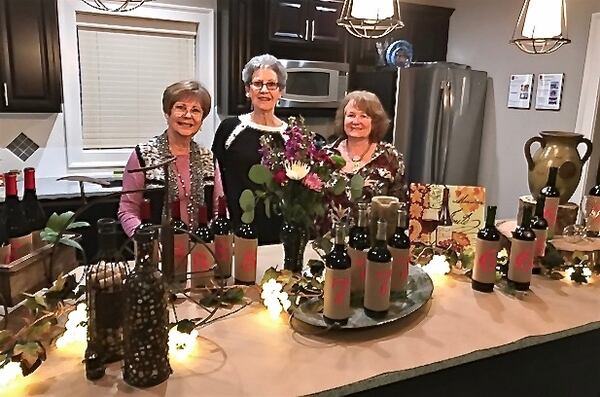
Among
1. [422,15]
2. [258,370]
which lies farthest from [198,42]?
[258,370]

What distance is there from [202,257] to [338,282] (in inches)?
18.2

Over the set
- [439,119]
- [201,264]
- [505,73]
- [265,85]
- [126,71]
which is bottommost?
[201,264]

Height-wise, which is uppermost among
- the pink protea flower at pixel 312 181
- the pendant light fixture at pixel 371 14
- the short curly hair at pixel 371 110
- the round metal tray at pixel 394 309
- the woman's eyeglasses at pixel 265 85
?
the pendant light fixture at pixel 371 14

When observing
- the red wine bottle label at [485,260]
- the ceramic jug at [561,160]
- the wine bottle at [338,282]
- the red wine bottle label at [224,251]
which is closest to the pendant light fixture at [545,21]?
the ceramic jug at [561,160]

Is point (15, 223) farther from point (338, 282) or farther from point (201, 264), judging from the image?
point (338, 282)

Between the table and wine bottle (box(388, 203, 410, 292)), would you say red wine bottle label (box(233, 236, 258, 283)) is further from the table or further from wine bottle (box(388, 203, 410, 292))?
wine bottle (box(388, 203, 410, 292))

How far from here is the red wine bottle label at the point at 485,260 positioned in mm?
1646

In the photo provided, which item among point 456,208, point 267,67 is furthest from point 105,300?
point 267,67

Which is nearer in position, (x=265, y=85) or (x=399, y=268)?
(x=399, y=268)

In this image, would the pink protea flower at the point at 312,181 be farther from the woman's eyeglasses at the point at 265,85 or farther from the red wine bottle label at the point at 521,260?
the woman's eyeglasses at the point at 265,85

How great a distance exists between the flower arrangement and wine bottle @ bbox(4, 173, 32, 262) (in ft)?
1.95

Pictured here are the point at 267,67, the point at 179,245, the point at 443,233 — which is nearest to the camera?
the point at 179,245

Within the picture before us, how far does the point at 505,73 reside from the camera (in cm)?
418

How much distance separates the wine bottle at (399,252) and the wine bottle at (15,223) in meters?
1.00
